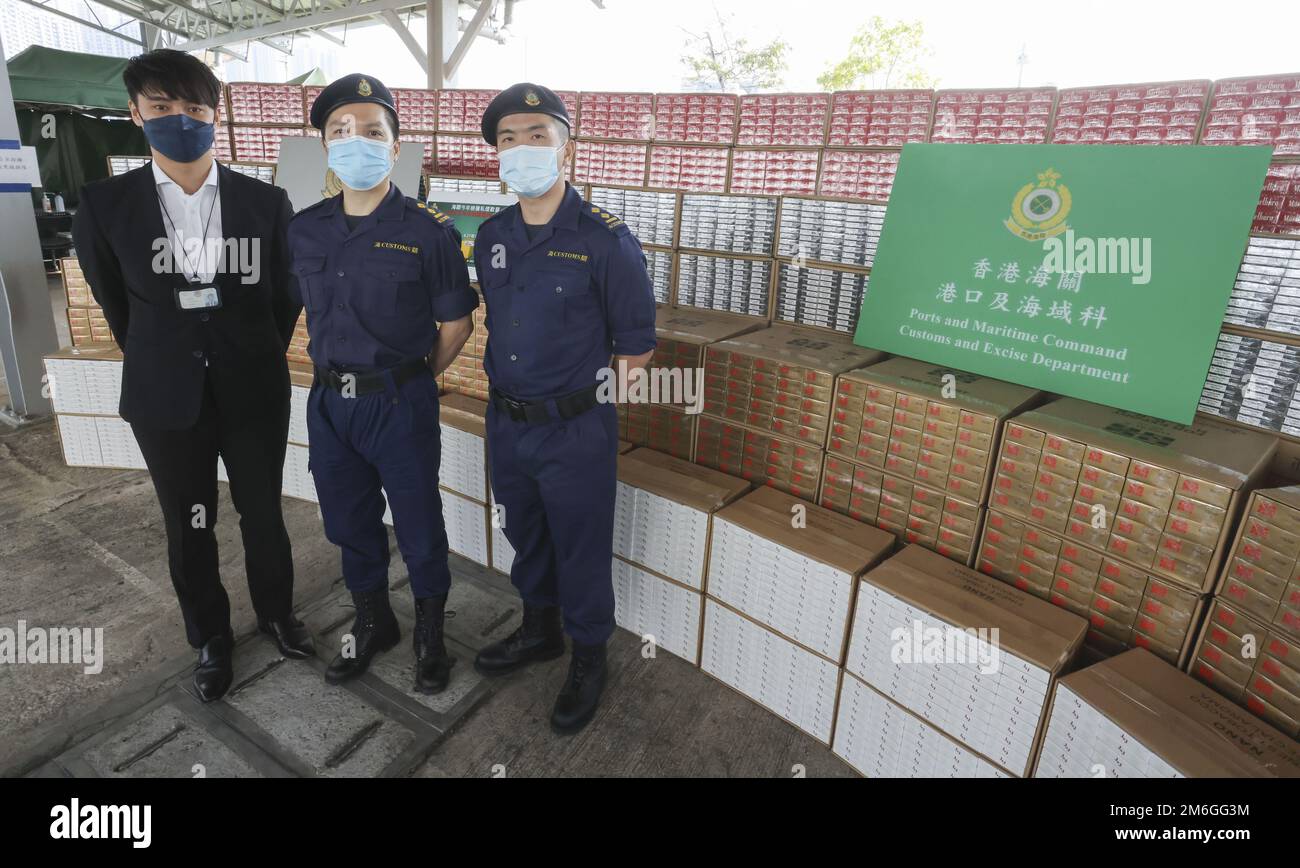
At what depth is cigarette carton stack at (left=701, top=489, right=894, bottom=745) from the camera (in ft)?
7.91

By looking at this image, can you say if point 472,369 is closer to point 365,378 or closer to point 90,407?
point 365,378

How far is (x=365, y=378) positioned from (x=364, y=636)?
42.8 inches

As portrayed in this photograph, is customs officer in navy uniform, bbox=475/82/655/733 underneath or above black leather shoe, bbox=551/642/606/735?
above

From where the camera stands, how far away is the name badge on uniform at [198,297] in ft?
7.17

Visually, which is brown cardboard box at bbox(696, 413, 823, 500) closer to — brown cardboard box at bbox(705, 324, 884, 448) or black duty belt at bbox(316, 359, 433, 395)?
brown cardboard box at bbox(705, 324, 884, 448)

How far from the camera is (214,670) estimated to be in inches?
101

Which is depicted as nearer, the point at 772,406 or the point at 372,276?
the point at 372,276

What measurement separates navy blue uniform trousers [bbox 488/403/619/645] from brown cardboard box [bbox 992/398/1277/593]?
1.34 meters

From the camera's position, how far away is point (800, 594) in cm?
247

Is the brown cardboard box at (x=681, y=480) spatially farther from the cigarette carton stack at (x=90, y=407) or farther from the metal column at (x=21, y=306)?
the metal column at (x=21, y=306)

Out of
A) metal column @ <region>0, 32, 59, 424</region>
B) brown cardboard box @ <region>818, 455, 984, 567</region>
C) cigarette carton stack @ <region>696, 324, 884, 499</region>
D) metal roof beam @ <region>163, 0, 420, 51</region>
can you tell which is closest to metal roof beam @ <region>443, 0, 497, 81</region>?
metal roof beam @ <region>163, 0, 420, 51</region>

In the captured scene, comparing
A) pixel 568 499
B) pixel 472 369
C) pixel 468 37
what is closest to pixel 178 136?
pixel 568 499

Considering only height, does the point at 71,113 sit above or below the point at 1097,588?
above
